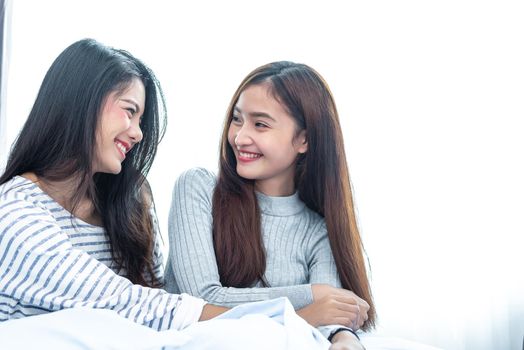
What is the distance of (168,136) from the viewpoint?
2486 millimetres

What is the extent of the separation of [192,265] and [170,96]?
37.3 inches

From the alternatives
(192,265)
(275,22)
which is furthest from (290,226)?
(275,22)

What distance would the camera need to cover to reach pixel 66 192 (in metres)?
1.61

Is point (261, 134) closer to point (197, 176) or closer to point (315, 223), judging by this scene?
point (197, 176)

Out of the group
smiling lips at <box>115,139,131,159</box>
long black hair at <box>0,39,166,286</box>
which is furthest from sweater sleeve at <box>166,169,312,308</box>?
smiling lips at <box>115,139,131,159</box>

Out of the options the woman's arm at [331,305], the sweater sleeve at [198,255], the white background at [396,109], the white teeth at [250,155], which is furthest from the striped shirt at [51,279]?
the white background at [396,109]

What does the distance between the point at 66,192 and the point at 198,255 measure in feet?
1.14

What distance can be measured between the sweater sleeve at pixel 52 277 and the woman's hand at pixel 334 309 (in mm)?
318

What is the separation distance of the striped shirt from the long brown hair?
0.33 m

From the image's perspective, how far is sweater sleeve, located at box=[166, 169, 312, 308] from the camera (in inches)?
Result: 65.6

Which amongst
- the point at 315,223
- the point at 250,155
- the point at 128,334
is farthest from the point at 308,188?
the point at 128,334

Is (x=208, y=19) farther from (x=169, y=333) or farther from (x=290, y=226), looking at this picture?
(x=169, y=333)

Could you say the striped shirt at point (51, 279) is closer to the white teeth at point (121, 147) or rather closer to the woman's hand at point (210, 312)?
the woman's hand at point (210, 312)

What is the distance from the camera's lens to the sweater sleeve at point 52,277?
54.1 inches
